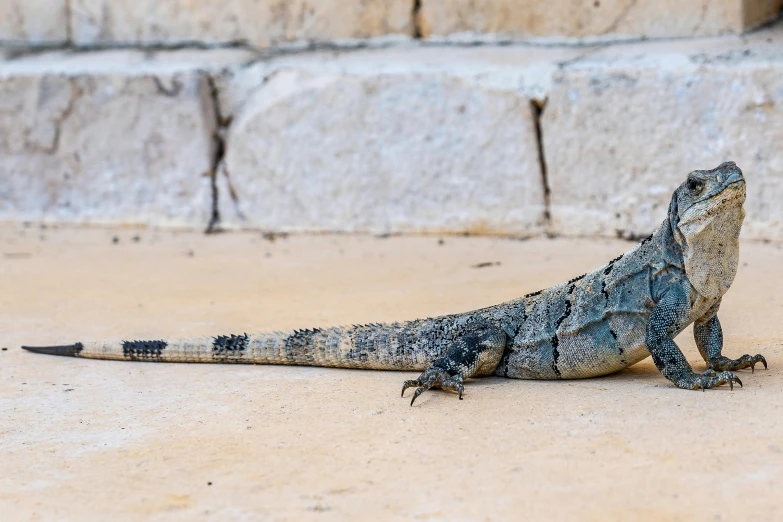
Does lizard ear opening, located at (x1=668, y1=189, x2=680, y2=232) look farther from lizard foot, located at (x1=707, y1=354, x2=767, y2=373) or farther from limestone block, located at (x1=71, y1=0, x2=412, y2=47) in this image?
limestone block, located at (x1=71, y1=0, x2=412, y2=47)

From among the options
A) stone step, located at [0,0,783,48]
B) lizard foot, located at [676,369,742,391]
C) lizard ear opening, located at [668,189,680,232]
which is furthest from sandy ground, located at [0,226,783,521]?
stone step, located at [0,0,783,48]

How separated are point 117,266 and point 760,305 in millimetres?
4645

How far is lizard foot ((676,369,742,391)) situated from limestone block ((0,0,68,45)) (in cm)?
750

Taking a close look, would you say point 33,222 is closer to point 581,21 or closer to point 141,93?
point 141,93

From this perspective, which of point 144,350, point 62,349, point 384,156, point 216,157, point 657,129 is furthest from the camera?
point 216,157

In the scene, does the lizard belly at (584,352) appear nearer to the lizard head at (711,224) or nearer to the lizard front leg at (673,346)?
the lizard front leg at (673,346)

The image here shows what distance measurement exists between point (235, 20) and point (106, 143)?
1603 millimetres

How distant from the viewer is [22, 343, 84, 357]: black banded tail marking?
17.1ft

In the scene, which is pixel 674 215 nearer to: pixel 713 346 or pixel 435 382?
pixel 713 346

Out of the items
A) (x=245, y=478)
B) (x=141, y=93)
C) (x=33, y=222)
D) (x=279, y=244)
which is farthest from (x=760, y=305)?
(x=33, y=222)

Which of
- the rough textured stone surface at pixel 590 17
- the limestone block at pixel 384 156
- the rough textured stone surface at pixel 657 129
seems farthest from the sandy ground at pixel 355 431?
the rough textured stone surface at pixel 590 17

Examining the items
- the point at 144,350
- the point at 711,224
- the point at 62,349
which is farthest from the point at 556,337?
the point at 62,349

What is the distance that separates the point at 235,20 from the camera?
905cm

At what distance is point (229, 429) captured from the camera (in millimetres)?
3928
